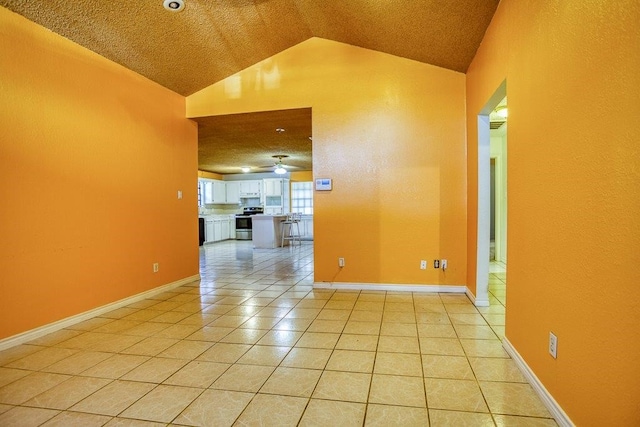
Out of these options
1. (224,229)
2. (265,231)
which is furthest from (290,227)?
(224,229)

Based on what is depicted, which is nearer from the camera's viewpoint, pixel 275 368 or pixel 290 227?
pixel 275 368

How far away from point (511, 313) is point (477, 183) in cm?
149

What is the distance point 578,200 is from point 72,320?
3.84 m

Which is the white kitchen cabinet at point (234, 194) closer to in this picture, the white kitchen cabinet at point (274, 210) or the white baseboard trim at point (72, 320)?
the white kitchen cabinet at point (274, 210)

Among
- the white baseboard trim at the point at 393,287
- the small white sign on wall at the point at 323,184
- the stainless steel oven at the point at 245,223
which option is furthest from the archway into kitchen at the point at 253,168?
the white baseboard trim at the point at 393,287

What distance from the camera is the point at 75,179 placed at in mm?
2922

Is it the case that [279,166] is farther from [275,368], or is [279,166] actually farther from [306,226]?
[275,368]

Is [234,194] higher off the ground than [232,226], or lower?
higher

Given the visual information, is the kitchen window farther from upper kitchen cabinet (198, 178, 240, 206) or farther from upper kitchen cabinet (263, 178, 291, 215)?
upper kitchen cabinet (198, 178, 240, 206)

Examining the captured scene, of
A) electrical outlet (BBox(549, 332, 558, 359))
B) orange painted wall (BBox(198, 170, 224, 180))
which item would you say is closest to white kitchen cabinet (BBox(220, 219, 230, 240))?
orange painted wall (BBox(198, 170, 224, 180))

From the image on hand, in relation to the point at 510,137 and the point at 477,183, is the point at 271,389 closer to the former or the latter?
the point at 510,137

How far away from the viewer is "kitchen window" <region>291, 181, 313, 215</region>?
1081 cm

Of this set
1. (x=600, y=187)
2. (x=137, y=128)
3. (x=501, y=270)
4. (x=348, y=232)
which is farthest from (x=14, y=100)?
(x=501, y=270)

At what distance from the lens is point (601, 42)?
118 cm
